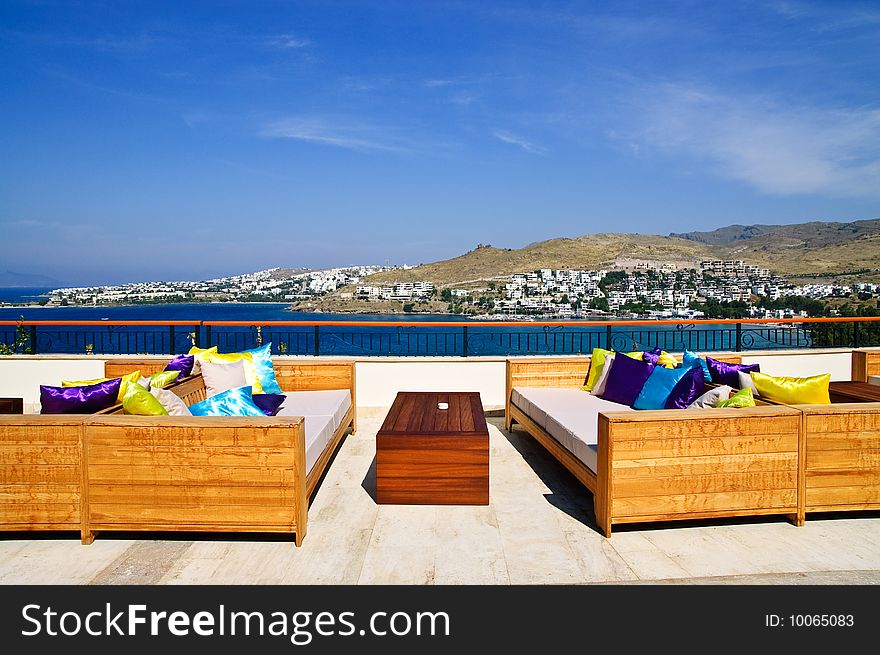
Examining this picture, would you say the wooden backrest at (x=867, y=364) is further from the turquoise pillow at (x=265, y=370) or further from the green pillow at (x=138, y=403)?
the green pillow at (x=138, y=403)

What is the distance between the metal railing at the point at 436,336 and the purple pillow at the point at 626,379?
77.7 inches

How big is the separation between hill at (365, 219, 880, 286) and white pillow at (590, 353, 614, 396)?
1355cm

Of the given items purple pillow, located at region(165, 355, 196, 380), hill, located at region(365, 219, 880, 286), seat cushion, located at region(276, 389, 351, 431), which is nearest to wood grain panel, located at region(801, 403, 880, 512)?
seat cushion, located at region(276, 389, 351, 431)

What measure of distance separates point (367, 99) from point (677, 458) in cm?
1227

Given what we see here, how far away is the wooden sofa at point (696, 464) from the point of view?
280cm

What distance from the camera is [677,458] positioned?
9.29ft

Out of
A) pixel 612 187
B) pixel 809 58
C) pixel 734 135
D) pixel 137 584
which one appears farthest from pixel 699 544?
pixel 612 187

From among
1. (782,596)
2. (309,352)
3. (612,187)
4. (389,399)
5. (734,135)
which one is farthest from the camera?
(612,187)

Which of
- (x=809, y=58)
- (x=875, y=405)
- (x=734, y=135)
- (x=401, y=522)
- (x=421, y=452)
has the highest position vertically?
(x=809, y=58)

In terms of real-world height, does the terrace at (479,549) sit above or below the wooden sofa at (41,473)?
below

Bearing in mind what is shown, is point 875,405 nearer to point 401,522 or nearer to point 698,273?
point 401,522

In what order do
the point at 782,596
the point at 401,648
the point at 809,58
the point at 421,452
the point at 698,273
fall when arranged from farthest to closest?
the point at 698,273 < the point at 809,58 < the point at 421,452 < the point at 782,596 < the point at 401,648

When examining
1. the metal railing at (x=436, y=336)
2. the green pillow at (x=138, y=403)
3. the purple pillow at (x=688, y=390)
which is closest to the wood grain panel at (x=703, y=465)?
the purple pillow at (x=688, y=390)

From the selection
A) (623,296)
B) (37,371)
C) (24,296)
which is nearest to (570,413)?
(37,371)
